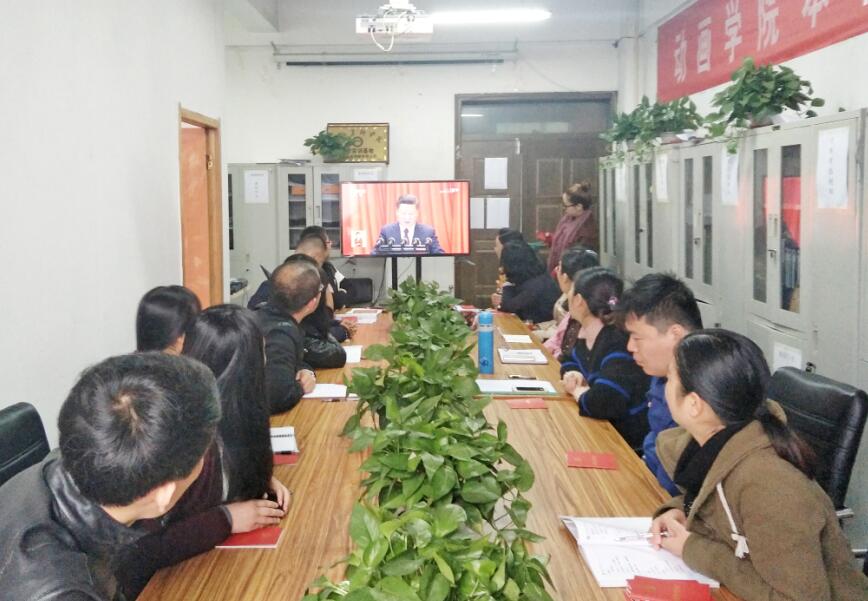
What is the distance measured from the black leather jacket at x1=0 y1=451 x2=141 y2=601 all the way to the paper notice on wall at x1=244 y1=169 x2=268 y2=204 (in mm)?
6415

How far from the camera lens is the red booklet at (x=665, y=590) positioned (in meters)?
1.54

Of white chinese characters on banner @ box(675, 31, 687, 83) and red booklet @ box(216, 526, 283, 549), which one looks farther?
white chinese characters on banner @ box(675, 31, 687, 83)

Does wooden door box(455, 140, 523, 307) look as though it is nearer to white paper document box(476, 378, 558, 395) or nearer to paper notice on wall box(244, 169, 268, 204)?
paper notice on wall box(244, 169, 268, 204)

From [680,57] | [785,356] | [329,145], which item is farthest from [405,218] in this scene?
[785,356]

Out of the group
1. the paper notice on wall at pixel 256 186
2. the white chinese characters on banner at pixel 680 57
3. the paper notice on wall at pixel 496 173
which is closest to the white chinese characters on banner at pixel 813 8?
the white chinese characters on banner at pixel 680 57

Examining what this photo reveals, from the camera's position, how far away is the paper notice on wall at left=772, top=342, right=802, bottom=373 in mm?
3306

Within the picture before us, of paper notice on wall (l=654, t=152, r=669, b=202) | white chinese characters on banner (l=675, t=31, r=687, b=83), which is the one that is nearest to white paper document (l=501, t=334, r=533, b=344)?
paper notice on wall (l=654, t=152, r=669, b=202)

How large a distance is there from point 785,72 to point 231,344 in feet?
9.11

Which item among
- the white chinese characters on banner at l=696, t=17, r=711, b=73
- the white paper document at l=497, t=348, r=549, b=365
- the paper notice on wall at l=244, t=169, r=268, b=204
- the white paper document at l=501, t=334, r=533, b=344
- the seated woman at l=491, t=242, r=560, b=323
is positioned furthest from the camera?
the paper notice on wall at l=244, t=169, r=268, b=204

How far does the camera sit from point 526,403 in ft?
9.70

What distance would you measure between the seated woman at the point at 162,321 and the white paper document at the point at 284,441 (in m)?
0.50

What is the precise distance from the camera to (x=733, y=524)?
1607 mm

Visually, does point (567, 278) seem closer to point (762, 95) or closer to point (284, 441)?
point (762, 95)

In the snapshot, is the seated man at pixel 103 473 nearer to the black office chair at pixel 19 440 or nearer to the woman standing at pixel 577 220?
the black office chair at pixel 19 440
